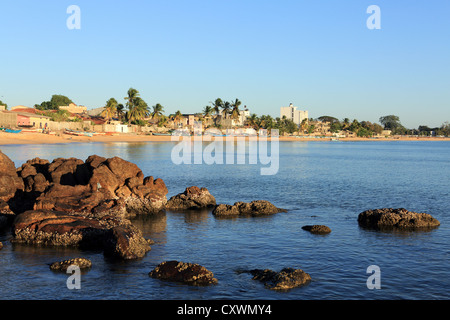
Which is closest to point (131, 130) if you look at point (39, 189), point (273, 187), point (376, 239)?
point (273, 187)

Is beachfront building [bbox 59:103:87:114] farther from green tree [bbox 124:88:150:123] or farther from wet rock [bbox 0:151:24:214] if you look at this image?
wet rock [bbox 0:151:24:214]

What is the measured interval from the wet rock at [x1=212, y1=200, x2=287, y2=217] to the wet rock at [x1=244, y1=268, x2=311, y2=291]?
13.9 metres

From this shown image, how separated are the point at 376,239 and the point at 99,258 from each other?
1569cm

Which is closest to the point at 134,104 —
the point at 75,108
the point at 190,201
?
the point at 75,108

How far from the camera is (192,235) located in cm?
2656

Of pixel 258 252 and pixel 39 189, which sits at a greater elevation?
pixel 39 189

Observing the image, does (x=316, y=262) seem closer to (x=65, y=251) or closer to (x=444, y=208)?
(x=65, y=251)

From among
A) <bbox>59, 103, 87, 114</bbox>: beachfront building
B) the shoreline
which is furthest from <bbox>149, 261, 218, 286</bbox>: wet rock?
<bbox>59, 103, 87, 114</bbox>: beachfront building

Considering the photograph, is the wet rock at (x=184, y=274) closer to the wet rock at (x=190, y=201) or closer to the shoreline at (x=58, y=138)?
the wet rock at (x=190, y=201)

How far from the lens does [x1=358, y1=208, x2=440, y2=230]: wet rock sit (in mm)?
28667

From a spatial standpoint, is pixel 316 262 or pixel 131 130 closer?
pixel 316 262

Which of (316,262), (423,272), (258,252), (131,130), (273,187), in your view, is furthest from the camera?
(131,130)

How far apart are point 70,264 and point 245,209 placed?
1671cm
